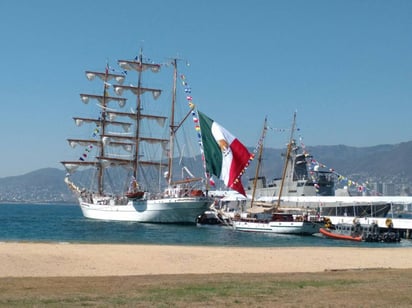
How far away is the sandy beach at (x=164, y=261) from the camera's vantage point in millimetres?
24328

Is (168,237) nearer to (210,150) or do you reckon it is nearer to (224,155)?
(224,155)

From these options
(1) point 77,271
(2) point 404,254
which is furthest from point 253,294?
(2) point 404,254

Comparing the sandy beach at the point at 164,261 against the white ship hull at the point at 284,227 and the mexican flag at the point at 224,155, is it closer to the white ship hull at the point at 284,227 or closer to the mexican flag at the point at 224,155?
the white ship hull at the point at 284,227

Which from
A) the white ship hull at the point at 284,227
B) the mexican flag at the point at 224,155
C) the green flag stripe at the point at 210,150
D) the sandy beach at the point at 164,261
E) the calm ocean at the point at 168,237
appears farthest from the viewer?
the green flag stripe at the point at 210,150

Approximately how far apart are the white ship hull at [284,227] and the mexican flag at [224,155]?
566 cm

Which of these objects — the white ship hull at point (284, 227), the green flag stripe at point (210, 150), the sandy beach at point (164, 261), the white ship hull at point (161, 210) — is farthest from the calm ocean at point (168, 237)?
the sandy beach at point (164, 261)

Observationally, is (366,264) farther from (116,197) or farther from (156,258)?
(116,197)

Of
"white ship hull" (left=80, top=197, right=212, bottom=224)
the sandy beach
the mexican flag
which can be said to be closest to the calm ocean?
the mexican flag

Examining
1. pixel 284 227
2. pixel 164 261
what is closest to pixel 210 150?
pixel 284 227

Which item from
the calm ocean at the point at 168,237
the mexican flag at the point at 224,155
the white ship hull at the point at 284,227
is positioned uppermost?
the mexican flag at the point at 224,155

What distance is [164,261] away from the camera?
2841 cm

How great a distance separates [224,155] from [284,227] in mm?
13709

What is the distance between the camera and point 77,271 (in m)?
23.9

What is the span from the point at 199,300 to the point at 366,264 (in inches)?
655
